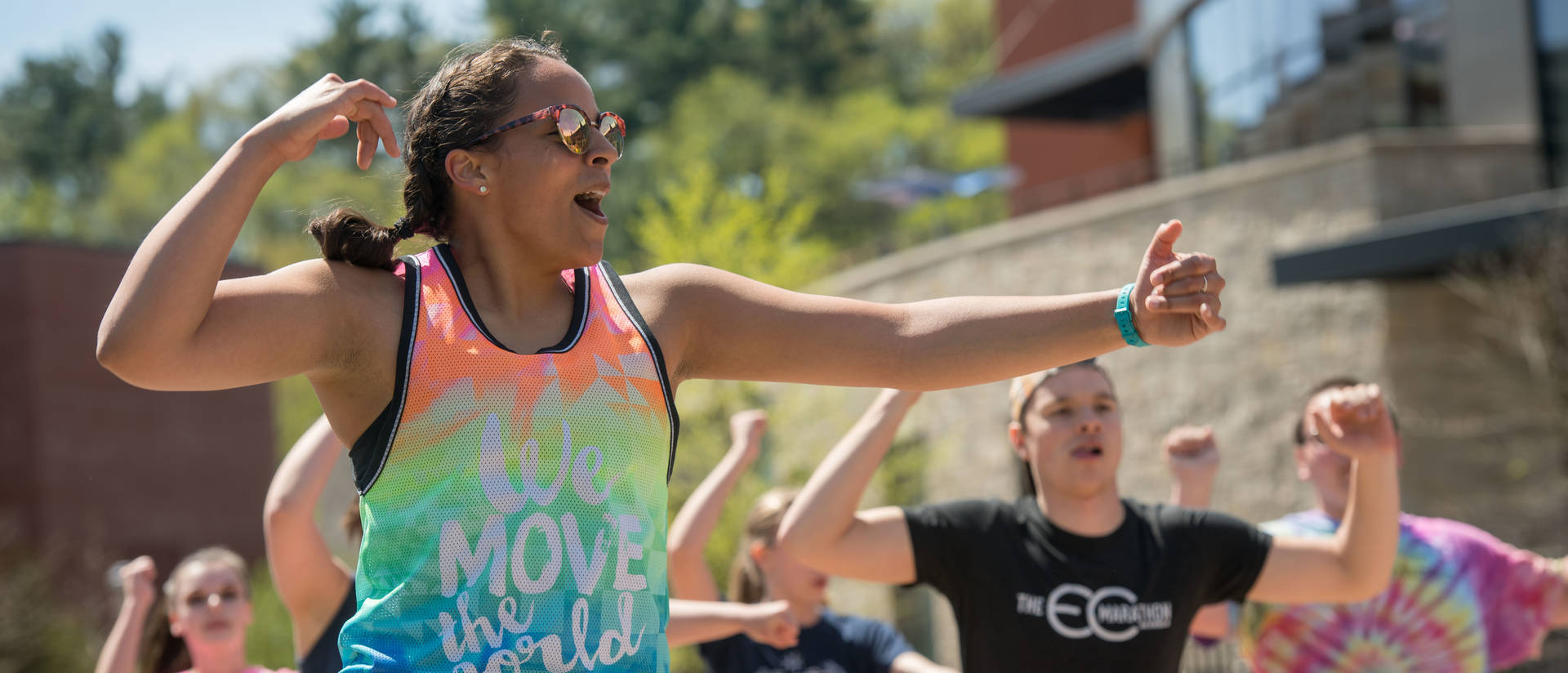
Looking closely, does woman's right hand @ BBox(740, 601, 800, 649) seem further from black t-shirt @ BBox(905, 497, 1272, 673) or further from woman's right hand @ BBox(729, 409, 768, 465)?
woman's right hand @ BBox(729, 409, 768, 465)

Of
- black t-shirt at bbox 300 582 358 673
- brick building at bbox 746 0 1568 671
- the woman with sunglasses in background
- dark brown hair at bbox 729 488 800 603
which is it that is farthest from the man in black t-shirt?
brick building at bbox 746 0 1568 671

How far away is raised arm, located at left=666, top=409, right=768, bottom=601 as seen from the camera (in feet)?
15.6

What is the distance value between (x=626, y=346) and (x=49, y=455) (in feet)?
73.2

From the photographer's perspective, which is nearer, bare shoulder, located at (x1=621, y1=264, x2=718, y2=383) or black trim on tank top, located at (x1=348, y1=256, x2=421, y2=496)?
black trim on tank top, located at (x1=348, y1=256, x2=421, y2=496)

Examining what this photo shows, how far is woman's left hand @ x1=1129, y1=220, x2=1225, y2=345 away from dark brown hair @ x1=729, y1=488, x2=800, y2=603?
11.3ft

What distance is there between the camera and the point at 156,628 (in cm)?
531

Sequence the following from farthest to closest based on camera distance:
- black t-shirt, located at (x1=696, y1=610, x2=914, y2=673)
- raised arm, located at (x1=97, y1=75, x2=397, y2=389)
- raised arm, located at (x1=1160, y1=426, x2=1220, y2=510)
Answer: black t-shirt, located at (x1=696, y1=610, x2=914, y2=673), raised arm, located at (x1=1160, y1=426, x2=1220, y2=510), raised arm, located at (x1=97, y1=75, x2=397, y2=389)

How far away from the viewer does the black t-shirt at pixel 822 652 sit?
5227 millimetres

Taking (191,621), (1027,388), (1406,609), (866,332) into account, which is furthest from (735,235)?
(866,332)

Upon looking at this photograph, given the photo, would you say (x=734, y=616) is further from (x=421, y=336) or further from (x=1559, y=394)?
(x=1559, y=394)

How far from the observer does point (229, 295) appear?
6.64 ft

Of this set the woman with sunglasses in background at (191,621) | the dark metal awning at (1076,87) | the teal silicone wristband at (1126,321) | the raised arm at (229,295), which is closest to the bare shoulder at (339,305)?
the raised arm at (229,295)

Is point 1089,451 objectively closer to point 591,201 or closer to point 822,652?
point 822,652

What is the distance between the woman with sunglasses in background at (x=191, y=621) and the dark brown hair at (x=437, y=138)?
111 inches
